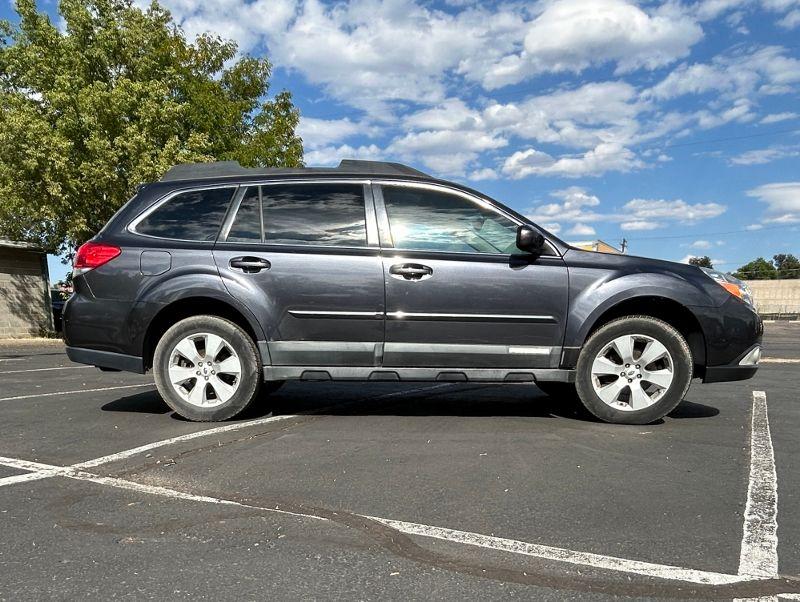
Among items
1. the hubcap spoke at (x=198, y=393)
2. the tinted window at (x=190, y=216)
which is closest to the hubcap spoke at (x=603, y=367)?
the hubcap spoke at (x=198, y=393)

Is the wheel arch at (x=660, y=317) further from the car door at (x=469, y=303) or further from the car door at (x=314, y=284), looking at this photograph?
the car door at (x=314, y=284)

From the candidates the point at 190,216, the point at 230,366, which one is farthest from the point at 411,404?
the point at 190,216

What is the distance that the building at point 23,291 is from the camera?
21.6 meters

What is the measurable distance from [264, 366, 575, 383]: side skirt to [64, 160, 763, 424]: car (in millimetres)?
10

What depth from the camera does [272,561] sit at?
94.7 inches

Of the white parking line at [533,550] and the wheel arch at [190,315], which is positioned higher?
the wheel arch at [190,315]

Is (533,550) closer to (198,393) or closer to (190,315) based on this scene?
(198,393)

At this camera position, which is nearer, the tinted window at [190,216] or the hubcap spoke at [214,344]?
the hubcap spoke at [214,344]

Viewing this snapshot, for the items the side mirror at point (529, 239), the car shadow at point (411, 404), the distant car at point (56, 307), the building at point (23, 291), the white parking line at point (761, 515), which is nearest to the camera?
the white parking line at point (761, 515)

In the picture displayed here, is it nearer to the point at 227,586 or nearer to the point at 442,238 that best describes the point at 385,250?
the point at 442,238

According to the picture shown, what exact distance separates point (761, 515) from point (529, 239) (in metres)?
2.37

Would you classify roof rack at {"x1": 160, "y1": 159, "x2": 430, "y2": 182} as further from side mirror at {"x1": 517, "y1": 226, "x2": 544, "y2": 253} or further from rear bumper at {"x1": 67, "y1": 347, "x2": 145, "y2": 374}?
rear bumper at {"x1": 67, "y1": 347, "x2": 145, "y2": 374}

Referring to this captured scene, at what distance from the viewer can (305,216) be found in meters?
4.97

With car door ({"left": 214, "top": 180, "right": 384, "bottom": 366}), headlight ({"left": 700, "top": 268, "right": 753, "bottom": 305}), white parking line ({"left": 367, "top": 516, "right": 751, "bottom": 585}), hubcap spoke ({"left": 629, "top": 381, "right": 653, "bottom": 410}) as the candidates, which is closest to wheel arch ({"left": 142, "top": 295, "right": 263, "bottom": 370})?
car door ({"left": 214, "top": 180, "right": 384, "bottom": 366})
